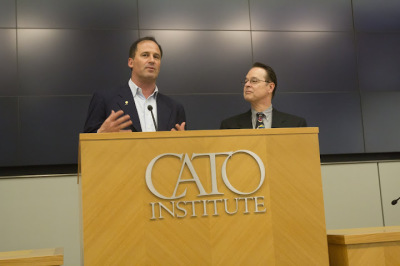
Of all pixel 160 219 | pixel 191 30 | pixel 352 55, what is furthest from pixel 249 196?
pixel 352 55

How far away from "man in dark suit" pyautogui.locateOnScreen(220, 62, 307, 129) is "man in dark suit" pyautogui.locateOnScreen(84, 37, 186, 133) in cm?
56

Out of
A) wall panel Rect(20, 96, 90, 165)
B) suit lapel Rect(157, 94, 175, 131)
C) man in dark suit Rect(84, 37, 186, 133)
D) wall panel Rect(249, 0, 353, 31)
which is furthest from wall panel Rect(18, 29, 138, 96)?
suit lapel Rect(157, 94, 175, 131)

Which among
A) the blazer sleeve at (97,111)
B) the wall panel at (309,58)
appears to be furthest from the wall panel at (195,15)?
the blazer sleeve at (97,111)

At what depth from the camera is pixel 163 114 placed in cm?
346

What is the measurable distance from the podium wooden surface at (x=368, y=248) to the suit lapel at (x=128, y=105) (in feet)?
4.73

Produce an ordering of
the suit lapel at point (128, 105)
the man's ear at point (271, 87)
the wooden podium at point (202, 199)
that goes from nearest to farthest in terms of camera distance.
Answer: the wooden podium at point (202, 199) < the suit lapel at point (128, 105) < the man's ear at point (271, 87)

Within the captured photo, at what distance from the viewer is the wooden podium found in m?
2.09

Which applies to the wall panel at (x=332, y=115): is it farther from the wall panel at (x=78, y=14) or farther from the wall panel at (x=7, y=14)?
the wall panel at (x=7, y=14)

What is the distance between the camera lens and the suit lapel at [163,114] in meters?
3.38

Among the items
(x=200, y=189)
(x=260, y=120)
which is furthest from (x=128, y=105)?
(x=200, y=189)

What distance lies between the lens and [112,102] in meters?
3.45

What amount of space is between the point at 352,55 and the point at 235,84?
4.18ft

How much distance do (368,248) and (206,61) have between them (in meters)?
3.33

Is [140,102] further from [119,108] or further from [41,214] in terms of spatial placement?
[41,214]
